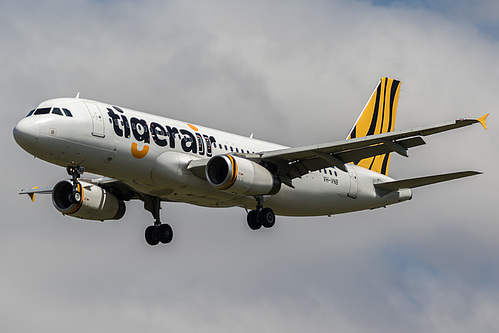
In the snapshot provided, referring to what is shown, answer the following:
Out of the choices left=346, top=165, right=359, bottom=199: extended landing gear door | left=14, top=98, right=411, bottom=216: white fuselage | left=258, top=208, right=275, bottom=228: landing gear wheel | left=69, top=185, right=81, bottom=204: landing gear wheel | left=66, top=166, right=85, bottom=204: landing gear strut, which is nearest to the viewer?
left=14, top=98, right=411, bottom=216: white fuselage

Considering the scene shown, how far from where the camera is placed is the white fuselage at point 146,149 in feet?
120

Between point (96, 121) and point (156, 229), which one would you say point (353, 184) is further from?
point (96, 121)

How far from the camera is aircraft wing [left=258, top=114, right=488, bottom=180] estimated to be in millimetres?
36969

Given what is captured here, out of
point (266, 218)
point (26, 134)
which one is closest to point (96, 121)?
point (26, 134)

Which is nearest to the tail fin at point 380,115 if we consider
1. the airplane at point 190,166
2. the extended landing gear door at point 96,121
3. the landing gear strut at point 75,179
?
the airplane at point 190,166

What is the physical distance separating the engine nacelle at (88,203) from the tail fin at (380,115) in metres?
14.7

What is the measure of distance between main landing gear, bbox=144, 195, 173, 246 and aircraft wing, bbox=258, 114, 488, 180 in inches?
263

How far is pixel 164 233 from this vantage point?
44781 mm

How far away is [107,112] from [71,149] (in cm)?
232

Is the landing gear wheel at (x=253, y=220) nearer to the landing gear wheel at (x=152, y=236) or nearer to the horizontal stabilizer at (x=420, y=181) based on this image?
the landing gear wheel at (x=152, y=236)

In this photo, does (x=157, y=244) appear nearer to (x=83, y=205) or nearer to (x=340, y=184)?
(x=83, y=205)

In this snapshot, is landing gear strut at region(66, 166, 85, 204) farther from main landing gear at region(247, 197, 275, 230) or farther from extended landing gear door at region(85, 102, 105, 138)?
main landing gear at region(247, 197, 275, 230)

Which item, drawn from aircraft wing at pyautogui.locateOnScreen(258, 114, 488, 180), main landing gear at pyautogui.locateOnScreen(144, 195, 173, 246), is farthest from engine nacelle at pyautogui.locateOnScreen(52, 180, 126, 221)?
aircraft wing at pyautogui.locateOnScreen(258, 114, 488, 180)

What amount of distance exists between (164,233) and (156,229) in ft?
1.62
